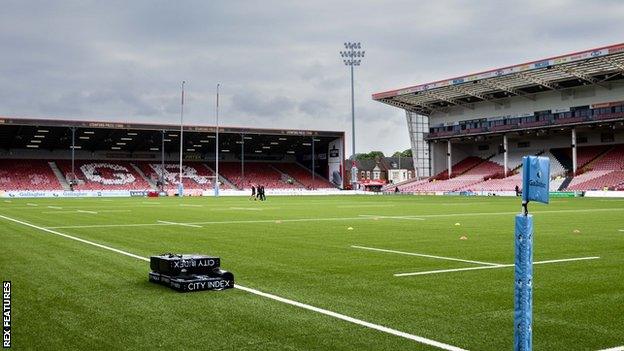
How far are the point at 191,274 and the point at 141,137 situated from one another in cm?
7949

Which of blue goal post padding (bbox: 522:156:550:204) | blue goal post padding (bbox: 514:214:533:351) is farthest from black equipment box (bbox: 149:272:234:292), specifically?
blue goal post padding (bbox: 522:156:550:204)

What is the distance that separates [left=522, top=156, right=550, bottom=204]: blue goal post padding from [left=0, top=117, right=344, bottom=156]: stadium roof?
7429cm

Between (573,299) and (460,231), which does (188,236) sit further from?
(573,299)

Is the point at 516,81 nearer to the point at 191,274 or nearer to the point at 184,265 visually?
the point at 191,274

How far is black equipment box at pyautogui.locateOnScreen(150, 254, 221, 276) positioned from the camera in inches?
339

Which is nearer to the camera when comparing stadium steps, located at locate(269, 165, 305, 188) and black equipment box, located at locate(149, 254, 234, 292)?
black equipment box, located at locate(149, 254, 234, 292)

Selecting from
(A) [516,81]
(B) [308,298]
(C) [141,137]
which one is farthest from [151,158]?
(B) [308,298]

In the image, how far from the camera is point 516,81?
70000 mm

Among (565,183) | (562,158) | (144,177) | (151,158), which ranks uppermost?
(151,158)

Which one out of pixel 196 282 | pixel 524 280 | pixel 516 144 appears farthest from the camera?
pixel 516 144

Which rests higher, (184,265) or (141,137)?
(141,137)

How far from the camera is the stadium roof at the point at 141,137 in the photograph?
74.6 m

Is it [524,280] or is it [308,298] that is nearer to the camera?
[524,280]

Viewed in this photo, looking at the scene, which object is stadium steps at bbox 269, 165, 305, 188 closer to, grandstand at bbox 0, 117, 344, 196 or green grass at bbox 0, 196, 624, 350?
grandstand at bbox 0, 117, 344, 196
